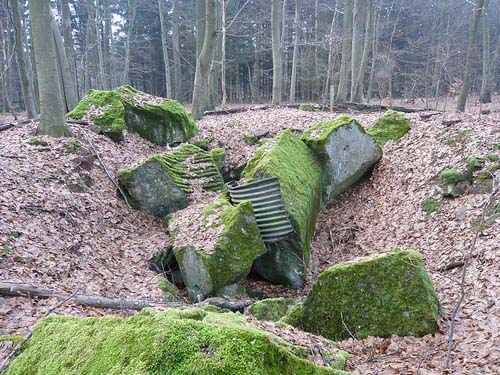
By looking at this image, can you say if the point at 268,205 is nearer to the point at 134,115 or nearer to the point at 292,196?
the point at 292,196

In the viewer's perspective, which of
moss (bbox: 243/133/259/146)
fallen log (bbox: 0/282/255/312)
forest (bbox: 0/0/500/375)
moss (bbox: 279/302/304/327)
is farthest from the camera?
moss (bbox: 243/133/259/146)

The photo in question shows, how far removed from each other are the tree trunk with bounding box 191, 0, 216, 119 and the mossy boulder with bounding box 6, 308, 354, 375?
13.4 m

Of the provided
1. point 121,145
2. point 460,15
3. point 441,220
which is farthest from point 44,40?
point 460,15

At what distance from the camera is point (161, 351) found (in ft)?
6.53

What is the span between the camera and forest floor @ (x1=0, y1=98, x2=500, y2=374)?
461cm

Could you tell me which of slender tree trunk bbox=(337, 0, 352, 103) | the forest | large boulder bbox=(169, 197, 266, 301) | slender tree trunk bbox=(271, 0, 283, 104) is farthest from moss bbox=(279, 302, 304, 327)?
slender tree trunk bbox=(337, 0, 352, 103)

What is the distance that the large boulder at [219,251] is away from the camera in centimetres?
698

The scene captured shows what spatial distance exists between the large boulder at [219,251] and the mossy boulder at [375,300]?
2.13 meters

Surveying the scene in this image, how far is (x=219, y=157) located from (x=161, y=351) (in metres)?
9.57

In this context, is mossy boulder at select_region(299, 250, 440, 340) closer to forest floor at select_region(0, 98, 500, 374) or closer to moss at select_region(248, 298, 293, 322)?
forest floor at select_region(0, 98, 500, 374)

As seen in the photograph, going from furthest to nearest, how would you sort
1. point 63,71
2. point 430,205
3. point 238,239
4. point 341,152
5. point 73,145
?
point 63,71
point 341,152
point 73,145
point 430,205
point 238,239

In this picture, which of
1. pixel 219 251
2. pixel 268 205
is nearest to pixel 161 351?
pixel 219 251

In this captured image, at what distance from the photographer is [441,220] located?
26.4ft

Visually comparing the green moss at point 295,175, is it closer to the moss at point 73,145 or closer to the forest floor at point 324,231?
the forest floor at point 324,231
